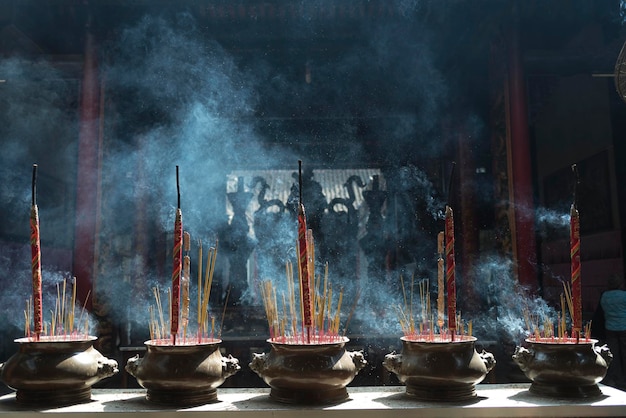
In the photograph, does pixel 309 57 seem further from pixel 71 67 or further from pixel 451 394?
pixel 451 394

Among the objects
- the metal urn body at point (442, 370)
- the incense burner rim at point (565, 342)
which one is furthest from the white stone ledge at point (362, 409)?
the incense burner rim at point (565, 342)

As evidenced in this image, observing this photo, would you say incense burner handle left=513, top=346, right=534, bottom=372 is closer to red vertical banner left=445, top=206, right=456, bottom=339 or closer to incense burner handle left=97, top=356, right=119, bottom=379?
red vertical banner left=445, top=206, right=456, bottom=339

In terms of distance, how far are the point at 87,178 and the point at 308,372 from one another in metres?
3.47

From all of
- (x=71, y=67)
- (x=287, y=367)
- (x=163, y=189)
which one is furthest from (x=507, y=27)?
(x=287, y=367)

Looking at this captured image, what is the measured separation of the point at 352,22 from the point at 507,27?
123 centimetres

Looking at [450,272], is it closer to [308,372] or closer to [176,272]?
[308,372]

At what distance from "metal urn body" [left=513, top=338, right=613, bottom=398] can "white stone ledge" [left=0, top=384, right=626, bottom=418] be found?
0.19ft

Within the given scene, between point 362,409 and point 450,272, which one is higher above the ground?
point 450,272

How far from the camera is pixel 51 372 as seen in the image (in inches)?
71.2

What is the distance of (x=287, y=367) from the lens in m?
1.81

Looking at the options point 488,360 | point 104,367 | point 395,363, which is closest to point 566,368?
point 488,360

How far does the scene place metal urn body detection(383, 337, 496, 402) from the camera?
1.85 m

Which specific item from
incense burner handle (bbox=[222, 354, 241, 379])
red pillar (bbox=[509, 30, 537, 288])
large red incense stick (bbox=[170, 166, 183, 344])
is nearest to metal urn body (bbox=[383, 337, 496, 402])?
incense burner handle (bbox=[222, 354, 241, 379])

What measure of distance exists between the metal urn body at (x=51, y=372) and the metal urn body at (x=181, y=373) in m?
0.16
